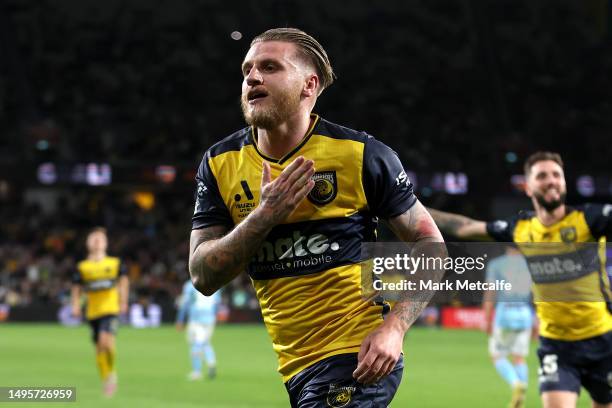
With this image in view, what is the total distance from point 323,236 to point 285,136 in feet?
1.55

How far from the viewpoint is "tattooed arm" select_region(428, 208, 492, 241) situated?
7215mm

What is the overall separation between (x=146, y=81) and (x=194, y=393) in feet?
81.4

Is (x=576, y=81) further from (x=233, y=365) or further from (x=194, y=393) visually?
(x=194, y=393)

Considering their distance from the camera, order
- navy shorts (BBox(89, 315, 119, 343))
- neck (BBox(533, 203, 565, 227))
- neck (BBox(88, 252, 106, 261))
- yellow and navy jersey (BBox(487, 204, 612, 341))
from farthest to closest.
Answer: neck (BBox(88, 252, 106, 261)) < navy shorts (BBox(89, 315, 119, 343)) < neck (BBox(533, 203, 565, 227)) < yellow and navy jersey (BBox(487, 204, 612, 341))

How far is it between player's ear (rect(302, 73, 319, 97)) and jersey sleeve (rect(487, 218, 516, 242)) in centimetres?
344

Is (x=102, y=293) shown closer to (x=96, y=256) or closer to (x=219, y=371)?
(x=96, y=256)

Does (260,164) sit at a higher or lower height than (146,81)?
lower

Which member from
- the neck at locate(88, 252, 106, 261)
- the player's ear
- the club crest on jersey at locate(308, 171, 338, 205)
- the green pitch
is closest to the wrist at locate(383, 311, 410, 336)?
the club crest on jersey at locate(308, 171, 338, 205)

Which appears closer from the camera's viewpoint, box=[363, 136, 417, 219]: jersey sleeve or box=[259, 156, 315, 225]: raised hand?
box=[259, 156, 315, 225]: raised hand

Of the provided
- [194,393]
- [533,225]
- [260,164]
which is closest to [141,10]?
[194,393]

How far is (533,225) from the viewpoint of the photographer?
801 centimetres

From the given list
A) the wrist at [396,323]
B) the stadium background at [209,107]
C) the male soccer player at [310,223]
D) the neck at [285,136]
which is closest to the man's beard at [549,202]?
the male soccer player at [310,223]

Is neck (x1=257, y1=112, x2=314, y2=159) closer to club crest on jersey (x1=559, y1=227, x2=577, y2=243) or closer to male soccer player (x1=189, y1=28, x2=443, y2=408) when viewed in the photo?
male soccer player (x1=189, y1=28, x2=443, y2=408)

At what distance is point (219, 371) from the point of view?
726 inches
